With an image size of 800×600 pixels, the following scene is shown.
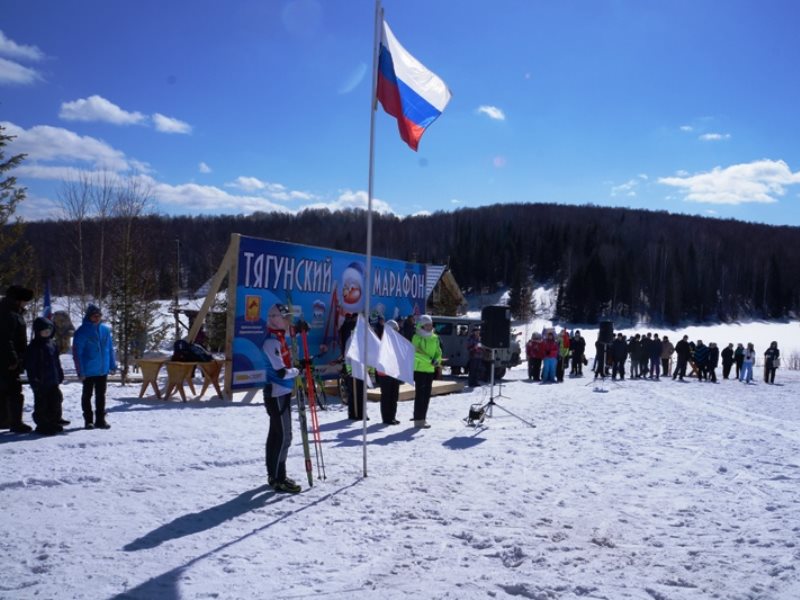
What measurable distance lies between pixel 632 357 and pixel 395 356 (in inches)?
698

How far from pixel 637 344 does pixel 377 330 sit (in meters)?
14.5

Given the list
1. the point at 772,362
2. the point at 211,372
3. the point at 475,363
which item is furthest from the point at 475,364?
the point at 772,362

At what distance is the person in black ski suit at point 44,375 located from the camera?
26.7 ft

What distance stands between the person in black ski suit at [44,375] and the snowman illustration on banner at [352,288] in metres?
8.85

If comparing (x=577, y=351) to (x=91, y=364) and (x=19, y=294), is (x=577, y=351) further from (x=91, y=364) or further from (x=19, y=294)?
(x=19, y=294)

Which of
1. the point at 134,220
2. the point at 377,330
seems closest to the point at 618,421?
the point at 377,330

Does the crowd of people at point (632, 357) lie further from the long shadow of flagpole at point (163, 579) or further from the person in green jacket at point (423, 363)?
the long shadow of flagpole at point (163, 579)

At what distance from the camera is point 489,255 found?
319 ft

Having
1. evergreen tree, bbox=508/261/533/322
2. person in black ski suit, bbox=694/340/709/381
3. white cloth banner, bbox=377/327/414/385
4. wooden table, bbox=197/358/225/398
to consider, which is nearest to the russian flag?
white cloth banner, bbox=377/327/414/385

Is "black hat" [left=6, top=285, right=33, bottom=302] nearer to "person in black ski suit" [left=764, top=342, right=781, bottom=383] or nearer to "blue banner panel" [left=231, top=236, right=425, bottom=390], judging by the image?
"blue banner panel" [left=231, top=236, right=425, bottom=390]

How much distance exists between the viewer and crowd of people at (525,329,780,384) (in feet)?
67.1

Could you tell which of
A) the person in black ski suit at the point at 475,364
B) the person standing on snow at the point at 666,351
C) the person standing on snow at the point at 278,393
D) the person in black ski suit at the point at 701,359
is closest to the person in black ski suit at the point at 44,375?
the person standing on snow at the point at 278,393

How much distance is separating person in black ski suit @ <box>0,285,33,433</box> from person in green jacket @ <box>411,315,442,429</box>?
5968 millimetres

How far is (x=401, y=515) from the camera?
18.4 feet
